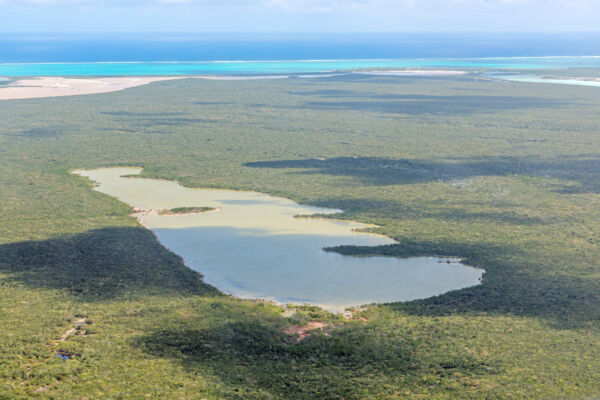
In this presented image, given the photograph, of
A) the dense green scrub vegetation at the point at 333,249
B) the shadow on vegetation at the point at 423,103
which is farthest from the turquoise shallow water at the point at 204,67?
the dense green scrub vegetation at the point at 333,249

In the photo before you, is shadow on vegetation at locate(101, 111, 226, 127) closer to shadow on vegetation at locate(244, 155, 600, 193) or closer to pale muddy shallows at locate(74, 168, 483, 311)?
shadow on vegetation at locate(244, 155, 600, 193)

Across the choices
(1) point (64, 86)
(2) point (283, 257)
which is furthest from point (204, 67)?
(2) point (283, 257)

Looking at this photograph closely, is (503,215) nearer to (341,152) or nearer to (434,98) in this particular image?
(341,152)

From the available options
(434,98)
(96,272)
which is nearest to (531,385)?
(96,272)

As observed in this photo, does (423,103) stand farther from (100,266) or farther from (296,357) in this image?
(296,357)

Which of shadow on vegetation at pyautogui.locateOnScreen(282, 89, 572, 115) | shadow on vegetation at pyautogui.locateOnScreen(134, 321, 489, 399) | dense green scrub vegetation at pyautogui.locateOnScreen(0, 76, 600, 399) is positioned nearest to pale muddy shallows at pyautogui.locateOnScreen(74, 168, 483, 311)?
dense green scrub vegetation at pyautogui.locateOnScreen(0, 76, 600, 399)

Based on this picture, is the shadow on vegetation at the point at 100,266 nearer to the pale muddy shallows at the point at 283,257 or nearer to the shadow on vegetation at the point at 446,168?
the pale muddy shallows at the point at 283,257
